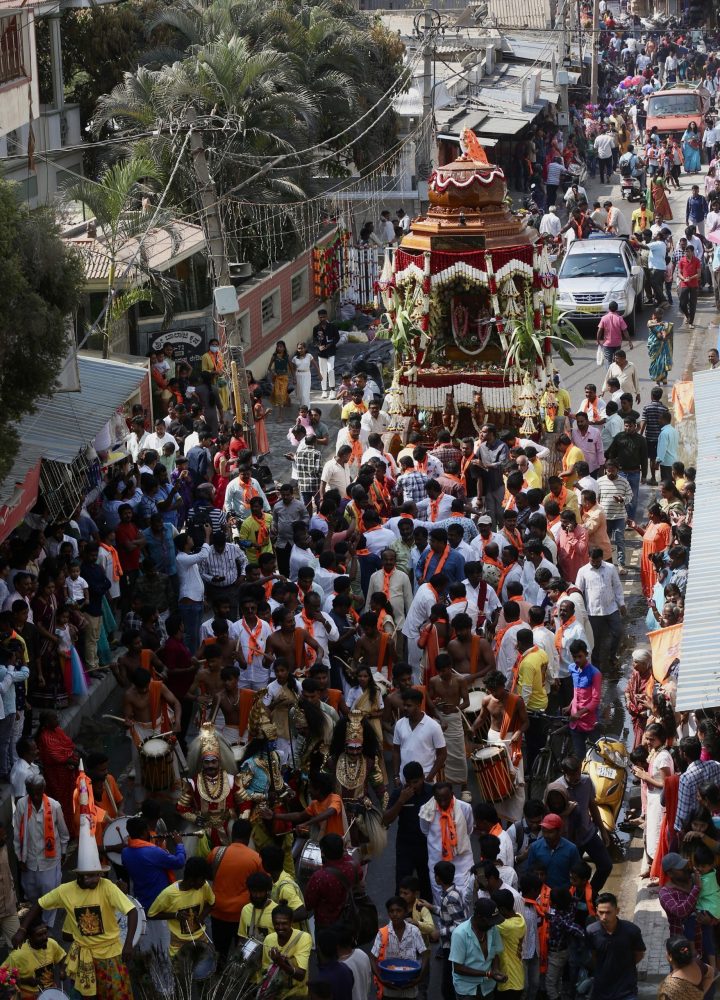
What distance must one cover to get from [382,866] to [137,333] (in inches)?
518

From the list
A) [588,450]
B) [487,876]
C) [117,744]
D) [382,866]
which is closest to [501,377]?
[588,450]

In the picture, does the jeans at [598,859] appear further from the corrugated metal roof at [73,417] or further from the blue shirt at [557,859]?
the corrugated metal roof at [73,417]

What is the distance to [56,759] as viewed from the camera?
11250 mm

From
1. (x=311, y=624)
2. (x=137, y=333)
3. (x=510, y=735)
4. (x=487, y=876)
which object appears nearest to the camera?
(x=487, y=876)

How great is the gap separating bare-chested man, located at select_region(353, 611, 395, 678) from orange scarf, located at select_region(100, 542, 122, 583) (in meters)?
2.95

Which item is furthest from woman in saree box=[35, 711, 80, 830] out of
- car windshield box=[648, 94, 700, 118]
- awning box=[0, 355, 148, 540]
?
car windshield box=[648, 94, 700, 118]

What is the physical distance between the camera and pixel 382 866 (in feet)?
38.4

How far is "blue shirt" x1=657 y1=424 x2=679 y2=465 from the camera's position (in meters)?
18.1

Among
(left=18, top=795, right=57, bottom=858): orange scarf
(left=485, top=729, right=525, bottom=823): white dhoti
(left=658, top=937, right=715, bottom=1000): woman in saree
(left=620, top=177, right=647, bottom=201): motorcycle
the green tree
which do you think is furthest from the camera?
(left=620, top=177, right=647, bottom=201): motorcycle

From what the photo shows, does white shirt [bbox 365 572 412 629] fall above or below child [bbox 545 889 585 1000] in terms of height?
below

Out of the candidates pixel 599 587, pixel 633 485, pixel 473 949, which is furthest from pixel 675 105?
pixel 473 949

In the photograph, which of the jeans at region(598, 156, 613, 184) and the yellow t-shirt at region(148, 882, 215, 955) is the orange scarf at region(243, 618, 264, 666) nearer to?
the yellow t-shirt at region(148, 882, 215, 955)

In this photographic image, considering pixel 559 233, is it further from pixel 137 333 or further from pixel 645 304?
pixel 137 333

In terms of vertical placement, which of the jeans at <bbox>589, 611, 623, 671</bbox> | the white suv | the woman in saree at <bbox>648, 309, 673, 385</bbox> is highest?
the jeans at <bbox>589, 611, 623, 671</bbox>
